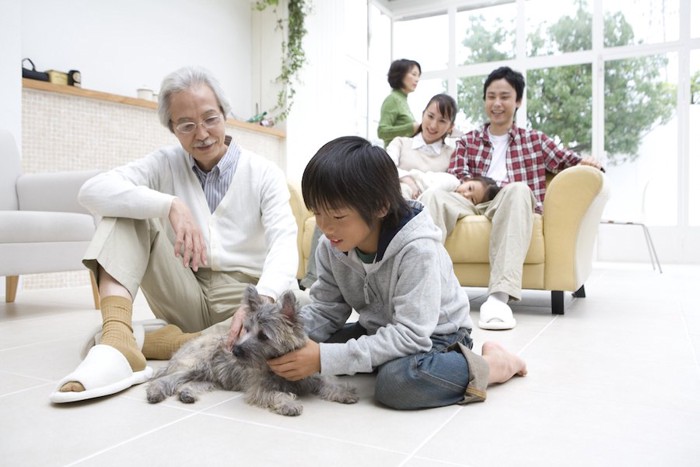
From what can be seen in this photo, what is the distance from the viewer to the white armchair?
2.77m

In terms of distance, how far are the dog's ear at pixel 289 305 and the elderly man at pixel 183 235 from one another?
0.19 metres

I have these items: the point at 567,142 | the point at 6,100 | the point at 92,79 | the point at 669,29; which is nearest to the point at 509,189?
the point at 6,100

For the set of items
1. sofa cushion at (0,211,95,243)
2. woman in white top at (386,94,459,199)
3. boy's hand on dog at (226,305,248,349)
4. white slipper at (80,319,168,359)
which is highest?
woman in white top at (386,94,459,199)

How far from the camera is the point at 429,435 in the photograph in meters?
1.21

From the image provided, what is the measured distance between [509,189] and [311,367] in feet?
5.95

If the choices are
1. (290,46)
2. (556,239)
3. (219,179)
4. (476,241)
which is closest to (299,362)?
(219,179)

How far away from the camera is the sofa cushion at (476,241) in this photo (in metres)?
2.88

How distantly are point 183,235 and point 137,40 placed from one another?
13.4 feet

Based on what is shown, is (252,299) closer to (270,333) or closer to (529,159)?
(270,333)

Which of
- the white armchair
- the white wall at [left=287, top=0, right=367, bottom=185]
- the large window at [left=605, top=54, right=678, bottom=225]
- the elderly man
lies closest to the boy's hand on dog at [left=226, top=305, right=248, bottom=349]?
the elderly man

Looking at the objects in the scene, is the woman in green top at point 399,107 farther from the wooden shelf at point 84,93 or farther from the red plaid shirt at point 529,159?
the wooden shelf at point 84,93

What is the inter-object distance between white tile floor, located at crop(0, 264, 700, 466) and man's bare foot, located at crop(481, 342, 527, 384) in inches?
1.2

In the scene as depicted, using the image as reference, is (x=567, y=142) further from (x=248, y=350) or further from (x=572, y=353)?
(x=248, y=350)

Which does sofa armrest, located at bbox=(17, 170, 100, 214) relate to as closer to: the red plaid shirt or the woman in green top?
the woman in green top
